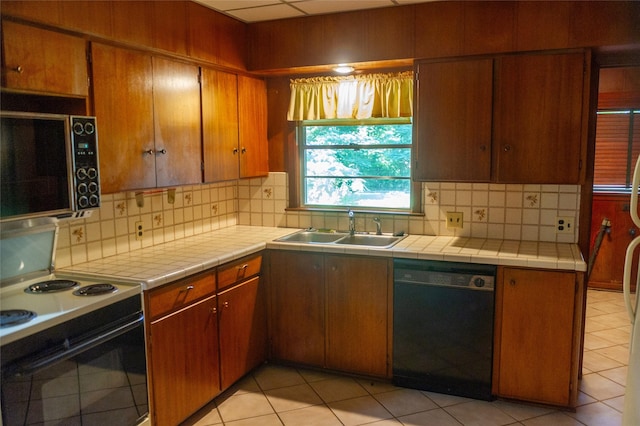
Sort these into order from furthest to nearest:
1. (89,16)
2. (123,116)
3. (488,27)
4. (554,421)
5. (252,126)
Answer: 1. (252,126)
2. (488,27)
3. (554,421)
4. (123,116)
5. (89,16)

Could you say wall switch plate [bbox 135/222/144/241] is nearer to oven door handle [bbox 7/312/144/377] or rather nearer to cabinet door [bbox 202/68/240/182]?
cabinet door [bbox 202/68/240/182]

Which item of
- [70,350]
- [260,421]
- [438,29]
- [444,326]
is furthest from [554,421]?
[70,350]

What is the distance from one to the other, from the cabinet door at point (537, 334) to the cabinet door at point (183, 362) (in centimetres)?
166

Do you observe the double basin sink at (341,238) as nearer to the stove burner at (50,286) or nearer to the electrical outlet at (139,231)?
the electrical outlet at (139,231)

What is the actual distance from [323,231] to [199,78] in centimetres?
139

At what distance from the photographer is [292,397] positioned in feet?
10.2

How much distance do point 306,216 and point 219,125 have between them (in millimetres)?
999

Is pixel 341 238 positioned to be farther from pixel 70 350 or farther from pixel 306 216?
pixel 70 350

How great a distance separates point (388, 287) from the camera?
3.14m

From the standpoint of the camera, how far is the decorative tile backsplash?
292 centimetres

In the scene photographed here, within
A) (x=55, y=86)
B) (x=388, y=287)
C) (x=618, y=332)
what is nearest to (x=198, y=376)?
(x=388, y=287)

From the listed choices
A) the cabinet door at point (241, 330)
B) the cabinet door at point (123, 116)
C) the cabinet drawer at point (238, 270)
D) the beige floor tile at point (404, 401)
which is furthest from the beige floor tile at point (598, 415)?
the cabinet door at point (123, 116)

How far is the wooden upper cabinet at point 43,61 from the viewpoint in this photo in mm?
2029

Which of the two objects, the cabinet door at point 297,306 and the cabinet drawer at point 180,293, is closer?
the cabinet drawer at point 180,293
